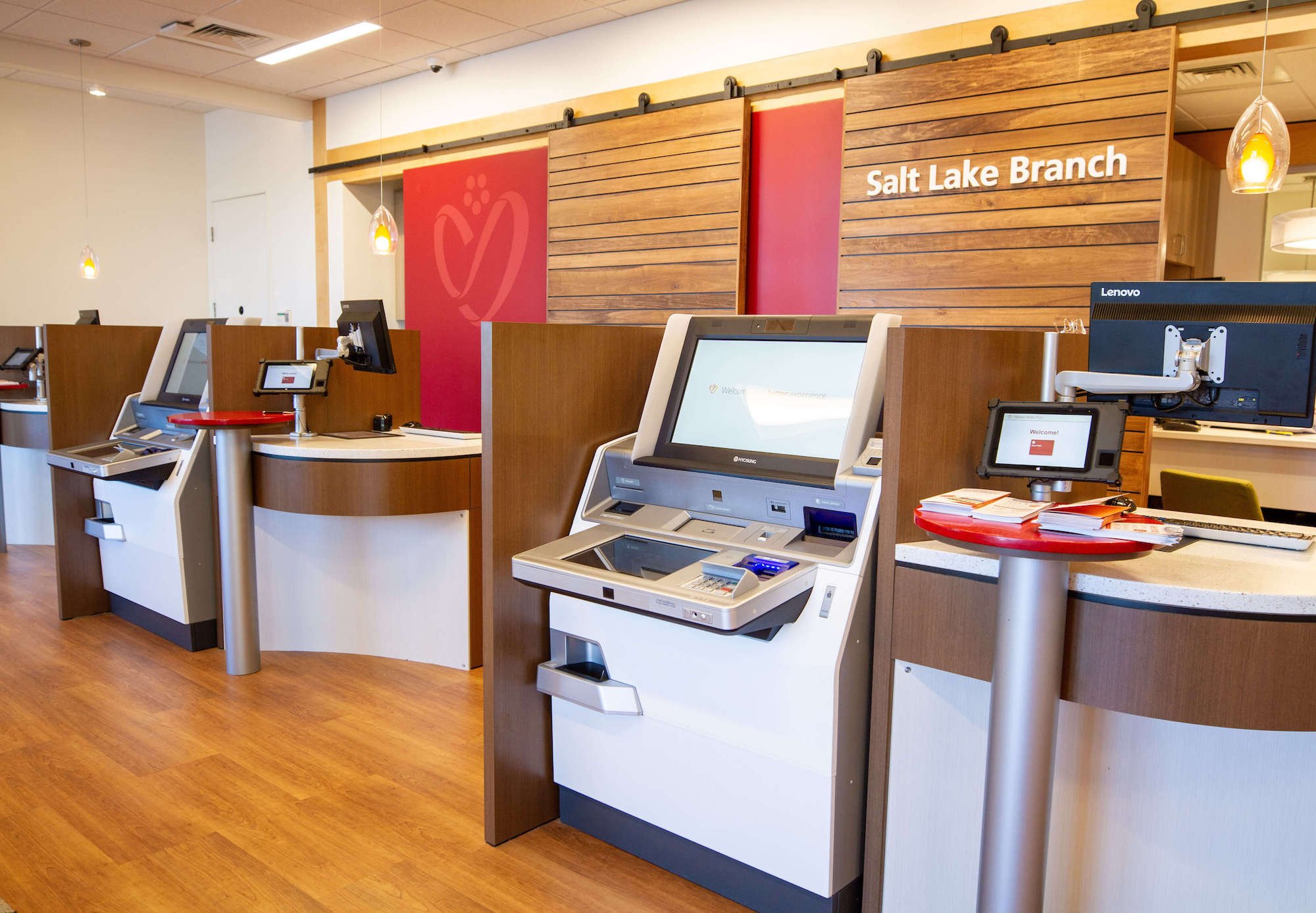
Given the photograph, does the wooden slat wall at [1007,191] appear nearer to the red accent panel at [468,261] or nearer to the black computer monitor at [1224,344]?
the black computer monitor at [1224,344]

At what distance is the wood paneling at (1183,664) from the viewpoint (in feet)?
5.45

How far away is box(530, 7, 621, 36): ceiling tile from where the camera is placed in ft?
19.5

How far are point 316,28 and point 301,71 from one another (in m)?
1.14

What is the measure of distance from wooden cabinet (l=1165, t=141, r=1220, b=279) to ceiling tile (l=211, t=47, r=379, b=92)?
6.10 metres

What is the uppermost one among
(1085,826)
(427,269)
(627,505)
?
(427,269)

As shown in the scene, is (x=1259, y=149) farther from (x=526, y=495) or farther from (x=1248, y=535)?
(x=526, y=495)

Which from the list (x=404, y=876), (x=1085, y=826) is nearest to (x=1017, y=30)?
(x=1085, y=826)

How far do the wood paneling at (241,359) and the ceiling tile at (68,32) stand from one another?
12.0 feet

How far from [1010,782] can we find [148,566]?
407cm

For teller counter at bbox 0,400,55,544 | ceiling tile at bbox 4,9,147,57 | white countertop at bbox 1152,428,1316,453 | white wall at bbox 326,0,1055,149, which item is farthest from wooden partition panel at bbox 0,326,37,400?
white countertop at bbox 1152,428,1316,453

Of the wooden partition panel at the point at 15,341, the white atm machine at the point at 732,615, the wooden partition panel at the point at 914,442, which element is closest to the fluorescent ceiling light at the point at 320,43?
the wooden partition panel at the point at 15,341

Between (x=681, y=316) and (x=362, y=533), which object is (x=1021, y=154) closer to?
(x=681, y=316)

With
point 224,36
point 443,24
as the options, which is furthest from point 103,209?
point 443,24

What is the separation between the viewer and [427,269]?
297 inches
